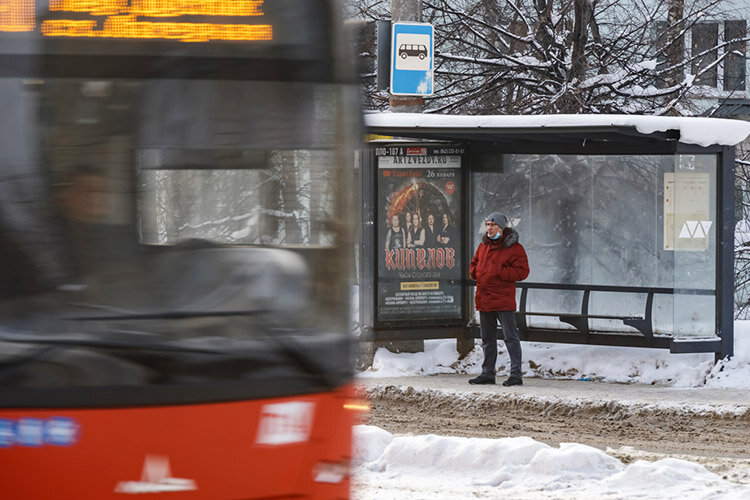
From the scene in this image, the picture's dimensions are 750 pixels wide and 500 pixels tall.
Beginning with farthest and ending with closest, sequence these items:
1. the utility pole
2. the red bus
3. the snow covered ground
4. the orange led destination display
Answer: the utility pole
the snow covered ground
the orange led destination display
the red bus

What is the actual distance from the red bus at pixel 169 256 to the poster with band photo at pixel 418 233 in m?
8.67

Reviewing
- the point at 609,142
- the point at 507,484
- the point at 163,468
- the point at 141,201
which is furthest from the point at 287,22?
the point at 609,142

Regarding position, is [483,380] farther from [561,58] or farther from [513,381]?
[561,58]

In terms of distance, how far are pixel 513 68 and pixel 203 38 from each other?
40.5 ft

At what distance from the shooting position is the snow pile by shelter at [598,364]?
12039 mm

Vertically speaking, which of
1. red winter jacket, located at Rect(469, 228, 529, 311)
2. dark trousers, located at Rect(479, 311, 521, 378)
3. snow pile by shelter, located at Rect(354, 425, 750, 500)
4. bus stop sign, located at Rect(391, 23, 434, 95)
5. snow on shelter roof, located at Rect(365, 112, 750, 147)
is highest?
bus stop sign, located at Rect(391, 23, 434, 95)

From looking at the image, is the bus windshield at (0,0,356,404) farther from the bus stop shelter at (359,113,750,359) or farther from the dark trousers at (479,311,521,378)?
the bus stop shelter at (359,113,750,359)

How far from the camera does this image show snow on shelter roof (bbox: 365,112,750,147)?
11508mm

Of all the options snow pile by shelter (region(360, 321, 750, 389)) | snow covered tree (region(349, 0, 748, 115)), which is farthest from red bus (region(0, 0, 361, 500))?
snow covered tree (region(349, 0, 748, 115))

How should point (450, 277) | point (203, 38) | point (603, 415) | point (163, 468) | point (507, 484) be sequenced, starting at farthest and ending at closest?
point (450, 277) → point (603, 415) → point (507, 484) → point (203, 38) → point (163, 468)

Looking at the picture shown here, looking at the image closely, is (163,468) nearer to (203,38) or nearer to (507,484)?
(203,38)

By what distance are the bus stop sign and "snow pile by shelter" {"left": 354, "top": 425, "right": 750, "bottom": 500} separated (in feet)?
15.4

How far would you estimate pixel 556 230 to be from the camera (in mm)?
13664

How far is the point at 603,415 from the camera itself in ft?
34.1
